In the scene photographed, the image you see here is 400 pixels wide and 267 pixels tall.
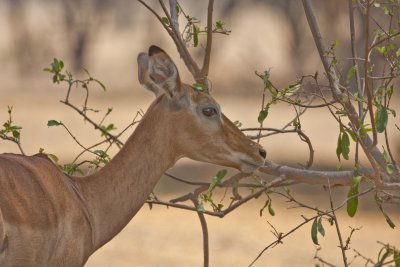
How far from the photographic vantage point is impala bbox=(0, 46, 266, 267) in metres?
4.46

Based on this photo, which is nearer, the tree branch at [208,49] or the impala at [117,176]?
the impala at [117,176]

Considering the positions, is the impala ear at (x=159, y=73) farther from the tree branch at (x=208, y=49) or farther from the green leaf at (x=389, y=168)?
the green leaf at (x=389, y=168)

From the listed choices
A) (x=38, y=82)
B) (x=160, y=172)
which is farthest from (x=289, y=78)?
(x=160, y=172)

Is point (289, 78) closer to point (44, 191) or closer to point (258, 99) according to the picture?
point (258, 99)

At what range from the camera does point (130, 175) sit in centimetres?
505

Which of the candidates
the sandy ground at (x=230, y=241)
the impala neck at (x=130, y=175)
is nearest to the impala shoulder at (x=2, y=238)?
the impala neck at (x=130, y=175)

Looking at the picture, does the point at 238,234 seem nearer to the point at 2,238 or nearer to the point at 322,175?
the point at 322,175

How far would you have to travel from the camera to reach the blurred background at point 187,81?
971cm

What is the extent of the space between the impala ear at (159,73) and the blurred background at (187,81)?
13.4ft

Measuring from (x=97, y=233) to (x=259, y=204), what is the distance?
6.24 metres

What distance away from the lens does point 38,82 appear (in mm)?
19109

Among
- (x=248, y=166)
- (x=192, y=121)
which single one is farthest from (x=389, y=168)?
(x=192, y=121)

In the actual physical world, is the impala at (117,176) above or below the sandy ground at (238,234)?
above

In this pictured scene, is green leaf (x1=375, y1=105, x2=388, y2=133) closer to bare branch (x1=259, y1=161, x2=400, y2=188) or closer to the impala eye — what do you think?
bare branch (x1=259, y1=161, x2=400, y2=188)
